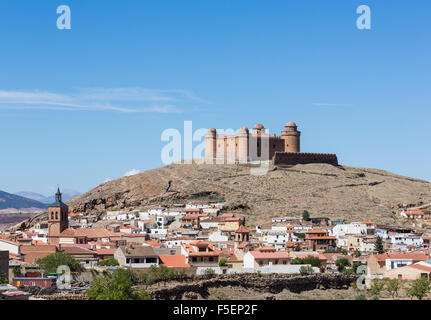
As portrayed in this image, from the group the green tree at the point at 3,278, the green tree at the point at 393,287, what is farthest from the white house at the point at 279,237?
the green tree at the point at 3,278

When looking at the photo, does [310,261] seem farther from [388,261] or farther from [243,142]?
[243,142]

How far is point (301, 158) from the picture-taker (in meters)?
111

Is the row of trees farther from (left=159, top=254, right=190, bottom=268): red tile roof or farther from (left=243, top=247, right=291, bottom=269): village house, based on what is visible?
(left=159, top=254, right=190, bottom=268): red tile roof

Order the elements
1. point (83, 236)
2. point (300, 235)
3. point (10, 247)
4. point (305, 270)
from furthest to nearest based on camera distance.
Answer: point (300, 235), point (83, 236), point (10, 247), point (305, 270)

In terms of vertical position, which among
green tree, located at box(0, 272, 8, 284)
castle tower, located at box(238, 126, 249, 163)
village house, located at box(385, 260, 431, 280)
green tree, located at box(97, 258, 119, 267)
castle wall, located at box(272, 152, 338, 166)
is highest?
castle tower, located at box(238, 126, 249, 163)

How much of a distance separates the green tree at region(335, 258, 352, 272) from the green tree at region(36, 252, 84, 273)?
20.2 meters

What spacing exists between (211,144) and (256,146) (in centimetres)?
648

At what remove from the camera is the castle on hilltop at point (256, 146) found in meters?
106

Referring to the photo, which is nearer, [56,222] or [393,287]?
[393,287]

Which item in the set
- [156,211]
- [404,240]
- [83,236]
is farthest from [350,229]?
[83,236]

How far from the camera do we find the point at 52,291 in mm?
39656

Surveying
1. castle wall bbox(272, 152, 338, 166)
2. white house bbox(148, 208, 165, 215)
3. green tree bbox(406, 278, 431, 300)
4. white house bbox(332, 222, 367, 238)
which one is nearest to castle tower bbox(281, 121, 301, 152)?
castle wall bbox(272, 152, 338, 166)

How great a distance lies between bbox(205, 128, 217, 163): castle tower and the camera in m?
107

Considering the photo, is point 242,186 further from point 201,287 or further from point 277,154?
point 201,287
